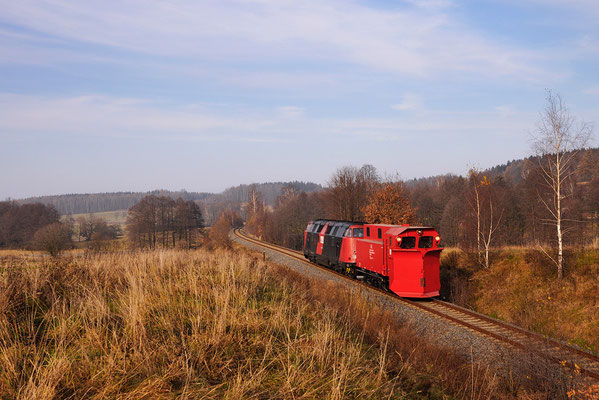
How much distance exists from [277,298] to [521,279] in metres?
15.3

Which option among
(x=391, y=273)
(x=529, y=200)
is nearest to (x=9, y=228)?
(x=391, y=273)

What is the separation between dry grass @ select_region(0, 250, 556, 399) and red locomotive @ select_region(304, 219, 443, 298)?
730cm

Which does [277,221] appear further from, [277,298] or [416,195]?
[277,298]

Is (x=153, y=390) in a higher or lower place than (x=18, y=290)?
lower

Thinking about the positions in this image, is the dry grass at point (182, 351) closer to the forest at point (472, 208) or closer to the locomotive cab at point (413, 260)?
the locomotive cab at point (413, 260)

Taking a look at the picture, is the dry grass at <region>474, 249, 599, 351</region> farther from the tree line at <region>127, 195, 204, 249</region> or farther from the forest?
the tree line at <region>127, 195, 204, 249</region>

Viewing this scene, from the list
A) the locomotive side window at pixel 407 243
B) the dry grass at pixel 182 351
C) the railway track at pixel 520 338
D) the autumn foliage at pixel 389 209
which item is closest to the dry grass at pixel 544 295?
the railway track at pixel 520 338

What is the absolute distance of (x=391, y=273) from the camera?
1648 cm

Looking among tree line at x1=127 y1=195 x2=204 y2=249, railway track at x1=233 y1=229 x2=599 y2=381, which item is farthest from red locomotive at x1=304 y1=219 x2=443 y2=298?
tree line at x1=127 y1=195 x2=204 y2=249

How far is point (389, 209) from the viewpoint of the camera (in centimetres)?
3434

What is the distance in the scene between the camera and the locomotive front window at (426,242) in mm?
16194

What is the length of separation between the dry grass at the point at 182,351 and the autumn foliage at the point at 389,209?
25692mm

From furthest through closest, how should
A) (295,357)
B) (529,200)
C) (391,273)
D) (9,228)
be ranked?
(9,228)
(529,200)
(391,273)
(295,357)

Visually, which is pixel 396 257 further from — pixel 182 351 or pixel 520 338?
pixel 182 351
